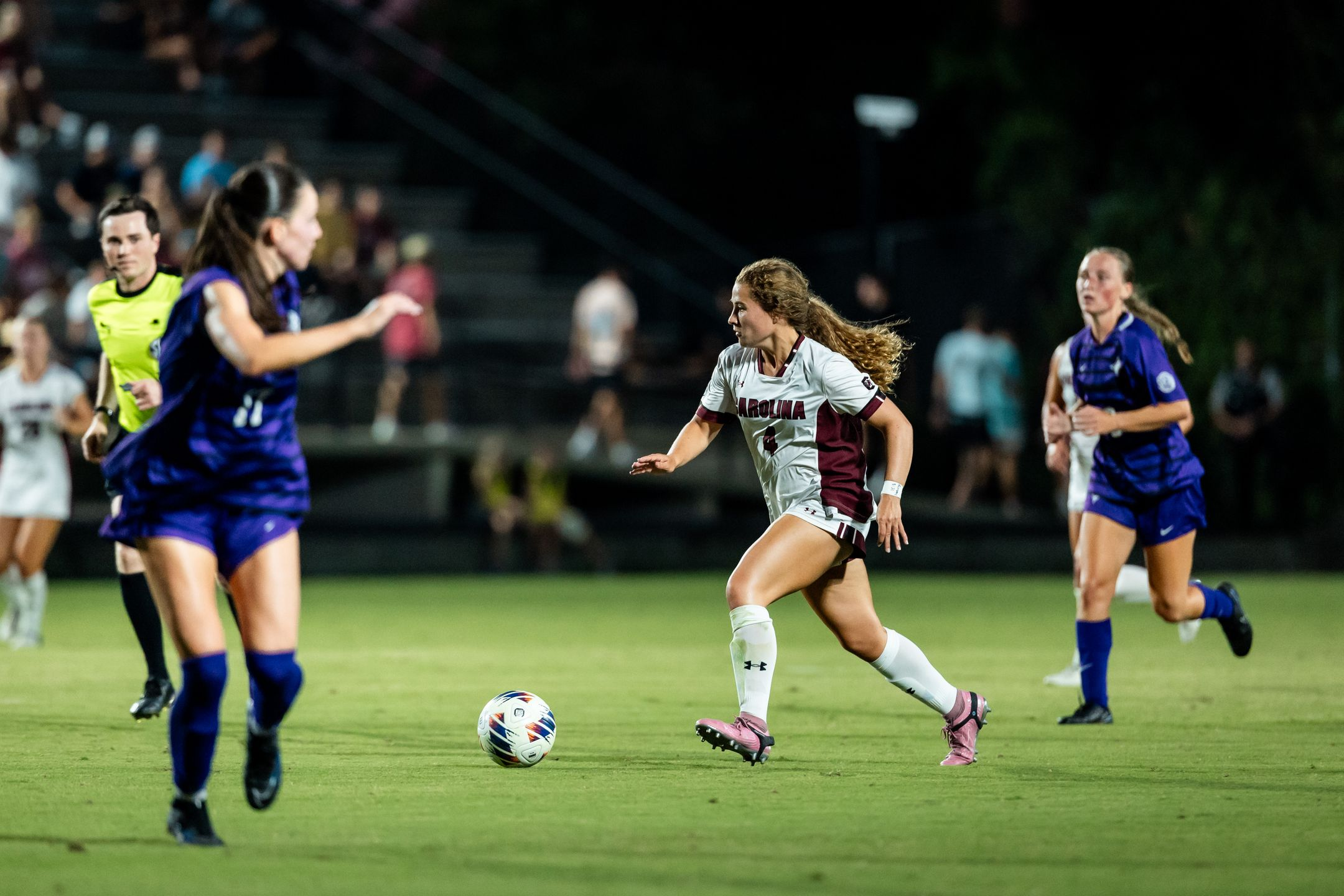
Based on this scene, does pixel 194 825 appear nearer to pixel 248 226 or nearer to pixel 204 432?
pixel 204 432

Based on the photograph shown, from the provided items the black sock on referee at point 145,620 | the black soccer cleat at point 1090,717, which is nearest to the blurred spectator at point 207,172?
the black sock on referee at point 145,620

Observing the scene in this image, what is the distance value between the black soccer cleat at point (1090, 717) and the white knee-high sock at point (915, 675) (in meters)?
1.62

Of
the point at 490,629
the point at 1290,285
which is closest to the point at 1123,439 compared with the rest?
the point at 490,629

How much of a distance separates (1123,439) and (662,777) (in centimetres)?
338

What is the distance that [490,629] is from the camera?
52.1ft

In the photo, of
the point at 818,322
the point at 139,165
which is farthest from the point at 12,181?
the point at 818,322

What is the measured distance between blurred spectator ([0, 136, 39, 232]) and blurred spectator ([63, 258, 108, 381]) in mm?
1662

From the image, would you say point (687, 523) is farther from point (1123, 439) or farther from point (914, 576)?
point (1123, 439)

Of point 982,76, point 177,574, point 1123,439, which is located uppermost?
point 982,76

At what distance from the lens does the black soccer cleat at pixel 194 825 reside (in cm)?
629

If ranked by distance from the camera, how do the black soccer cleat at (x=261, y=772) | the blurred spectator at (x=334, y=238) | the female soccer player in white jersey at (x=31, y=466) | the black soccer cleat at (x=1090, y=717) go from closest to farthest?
1. the black soccer cleat at (x=261, y=772)
2. the black soccer cleat at (x=1090, y=717)
3. the female soccer player in white jersey at (x=31, y=466)
4. the blurred spectator at (x=334, y=238)

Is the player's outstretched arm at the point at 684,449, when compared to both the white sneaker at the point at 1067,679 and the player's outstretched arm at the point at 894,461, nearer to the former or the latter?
the player's outstretched arm at the point at 894,461

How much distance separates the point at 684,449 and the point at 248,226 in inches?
104

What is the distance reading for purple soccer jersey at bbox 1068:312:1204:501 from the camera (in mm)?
9734
